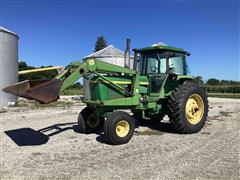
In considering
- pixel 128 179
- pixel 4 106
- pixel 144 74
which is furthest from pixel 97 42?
pixel 128 179

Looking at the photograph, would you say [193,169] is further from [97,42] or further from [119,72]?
[97,42]

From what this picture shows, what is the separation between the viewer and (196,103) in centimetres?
855

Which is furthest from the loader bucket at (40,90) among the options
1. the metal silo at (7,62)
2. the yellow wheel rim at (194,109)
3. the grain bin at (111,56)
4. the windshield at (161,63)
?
the grain bin at (111,56)

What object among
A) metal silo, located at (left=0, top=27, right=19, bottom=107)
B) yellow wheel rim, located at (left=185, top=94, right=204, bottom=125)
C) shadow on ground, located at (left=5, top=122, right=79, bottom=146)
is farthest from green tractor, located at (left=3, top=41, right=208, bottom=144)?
metal silo, located at (left=0, top=27, right=19, bottom=107)

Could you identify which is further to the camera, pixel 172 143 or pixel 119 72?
pixel 119 72

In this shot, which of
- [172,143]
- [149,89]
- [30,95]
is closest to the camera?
[30,95]

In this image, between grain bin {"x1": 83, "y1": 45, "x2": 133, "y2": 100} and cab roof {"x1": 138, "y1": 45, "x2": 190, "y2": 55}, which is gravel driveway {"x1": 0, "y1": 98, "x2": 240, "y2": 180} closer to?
cab roof {"x1": 138, "y1": 45, "x2": 190, "y2": 55}

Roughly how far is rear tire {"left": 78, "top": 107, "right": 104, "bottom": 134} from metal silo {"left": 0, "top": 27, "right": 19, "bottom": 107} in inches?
379

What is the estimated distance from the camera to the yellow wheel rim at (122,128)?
6988mm

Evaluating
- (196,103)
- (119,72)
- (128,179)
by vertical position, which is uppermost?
(119,72)

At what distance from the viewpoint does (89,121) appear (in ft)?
27.2

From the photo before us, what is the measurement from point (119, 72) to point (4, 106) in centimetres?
1093

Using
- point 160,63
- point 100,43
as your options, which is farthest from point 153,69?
point 100,43

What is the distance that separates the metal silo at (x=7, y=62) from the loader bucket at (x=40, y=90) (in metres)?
10.7
